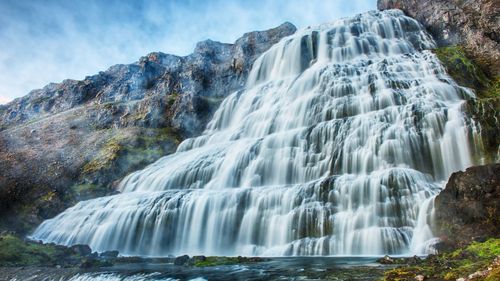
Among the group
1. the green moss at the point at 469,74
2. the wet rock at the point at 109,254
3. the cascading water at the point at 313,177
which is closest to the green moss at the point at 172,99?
the cascading water at the point at 313,177

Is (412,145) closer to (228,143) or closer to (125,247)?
(228,143)

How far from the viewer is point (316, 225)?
685 inches

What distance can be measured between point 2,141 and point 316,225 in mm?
37864

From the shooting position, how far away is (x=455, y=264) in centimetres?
1005

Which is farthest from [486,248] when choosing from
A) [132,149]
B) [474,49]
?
[132,149]

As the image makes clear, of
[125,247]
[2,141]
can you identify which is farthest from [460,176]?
[2,141]

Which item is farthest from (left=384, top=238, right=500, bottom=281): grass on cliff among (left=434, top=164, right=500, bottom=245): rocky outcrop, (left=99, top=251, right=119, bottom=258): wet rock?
(left=99, top=251, right=119, bottom=258): wet rock

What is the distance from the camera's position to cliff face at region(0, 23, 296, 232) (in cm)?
3317

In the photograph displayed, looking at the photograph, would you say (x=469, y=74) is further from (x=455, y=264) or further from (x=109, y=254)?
(x=109, y=254)

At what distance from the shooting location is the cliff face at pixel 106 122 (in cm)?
3317

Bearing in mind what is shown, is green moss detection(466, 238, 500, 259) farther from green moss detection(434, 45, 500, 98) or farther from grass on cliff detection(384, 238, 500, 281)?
green moss detection(434, 45, 500, 98)

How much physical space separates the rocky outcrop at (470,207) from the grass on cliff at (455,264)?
127 centimetres

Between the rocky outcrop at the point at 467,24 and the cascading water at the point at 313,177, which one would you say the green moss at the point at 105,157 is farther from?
the rocky outcrop at the point at 467,24

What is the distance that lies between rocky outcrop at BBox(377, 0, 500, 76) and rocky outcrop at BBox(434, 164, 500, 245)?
19192 millimetres
